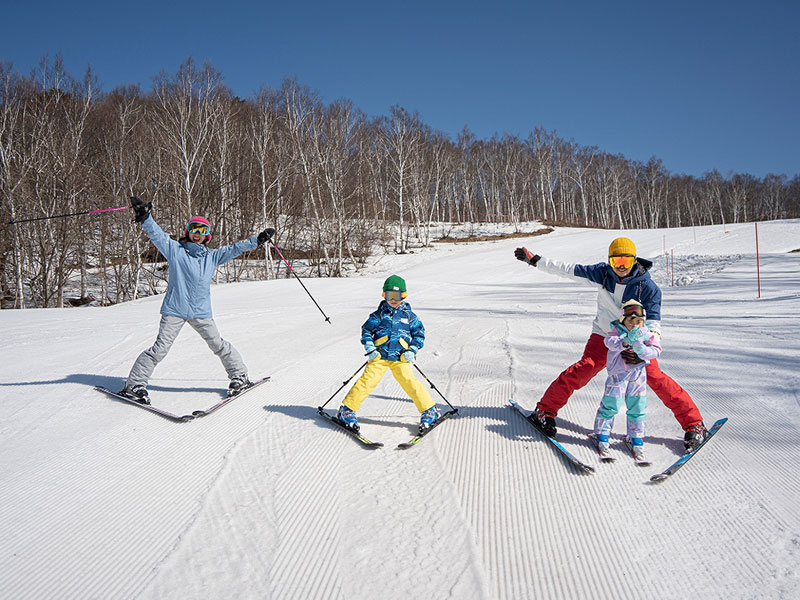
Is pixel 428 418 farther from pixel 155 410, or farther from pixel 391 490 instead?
pixel 155 410

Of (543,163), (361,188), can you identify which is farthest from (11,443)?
(543,163)

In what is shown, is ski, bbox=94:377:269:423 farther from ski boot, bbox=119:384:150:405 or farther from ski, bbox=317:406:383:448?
ski, bbox=317:406:383:448

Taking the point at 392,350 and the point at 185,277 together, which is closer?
the point at 392,350

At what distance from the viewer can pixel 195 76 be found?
23.9 meters

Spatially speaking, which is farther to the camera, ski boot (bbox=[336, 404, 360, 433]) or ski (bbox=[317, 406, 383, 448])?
ski boot (bbox=[336, 404, 360, 433])

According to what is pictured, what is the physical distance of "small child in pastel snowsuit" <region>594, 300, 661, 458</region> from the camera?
3.32 m

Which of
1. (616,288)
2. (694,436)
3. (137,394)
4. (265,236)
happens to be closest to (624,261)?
(616,288)

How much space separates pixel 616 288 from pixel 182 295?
163 inches

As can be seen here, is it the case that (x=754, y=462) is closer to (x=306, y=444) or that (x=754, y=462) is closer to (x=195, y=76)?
(x=306, y=444)

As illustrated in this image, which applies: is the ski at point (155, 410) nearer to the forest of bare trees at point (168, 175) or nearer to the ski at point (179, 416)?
the ski at point (179, 416)

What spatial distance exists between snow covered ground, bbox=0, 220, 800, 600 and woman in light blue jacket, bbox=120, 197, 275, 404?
432mm

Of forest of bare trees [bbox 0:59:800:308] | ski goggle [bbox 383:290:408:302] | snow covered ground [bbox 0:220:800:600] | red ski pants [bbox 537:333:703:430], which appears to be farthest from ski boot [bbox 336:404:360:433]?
forest of bare trees [bbox 0:59:800:308]

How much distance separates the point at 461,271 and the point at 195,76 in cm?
1690

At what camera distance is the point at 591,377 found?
3785mm
